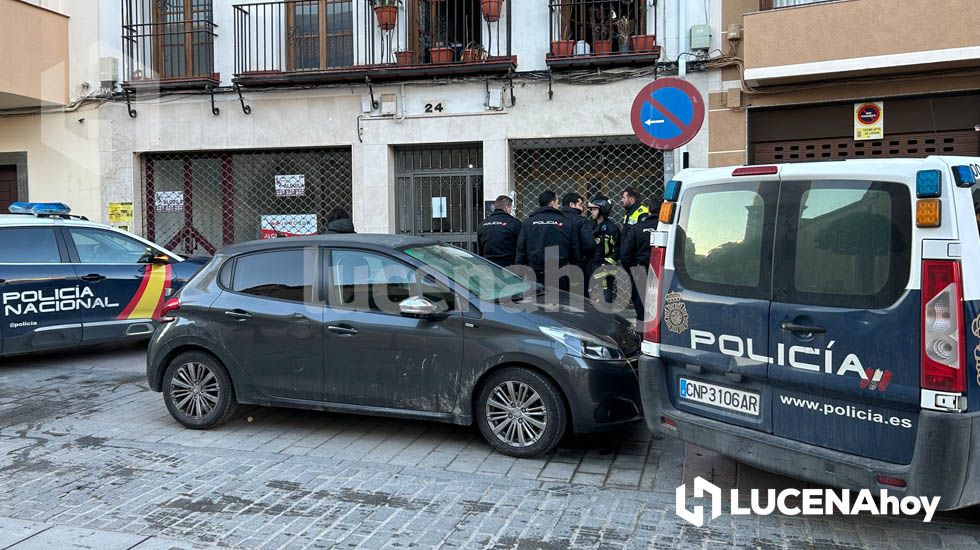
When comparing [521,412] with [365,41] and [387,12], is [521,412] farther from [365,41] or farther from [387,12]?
[365,41]

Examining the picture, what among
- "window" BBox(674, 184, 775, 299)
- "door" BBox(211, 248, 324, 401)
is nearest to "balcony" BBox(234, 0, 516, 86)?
"door" BBox(211, 248, 324, 401)

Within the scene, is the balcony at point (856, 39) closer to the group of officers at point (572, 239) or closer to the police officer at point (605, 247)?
the police officer at point (605, 247)

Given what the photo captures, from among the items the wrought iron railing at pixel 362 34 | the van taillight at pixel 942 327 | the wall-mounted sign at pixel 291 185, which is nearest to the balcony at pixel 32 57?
the wrought iron railing at pixel 362 34

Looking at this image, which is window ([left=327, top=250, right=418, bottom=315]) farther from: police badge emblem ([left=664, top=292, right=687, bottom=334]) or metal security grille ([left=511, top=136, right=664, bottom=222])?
metal security grille ([left=511, top=136, right=664, bottom=222])

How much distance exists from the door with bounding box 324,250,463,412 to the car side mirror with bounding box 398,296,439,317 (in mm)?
67

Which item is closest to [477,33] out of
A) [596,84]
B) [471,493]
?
[596,84]

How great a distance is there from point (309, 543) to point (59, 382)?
5224 millimetres

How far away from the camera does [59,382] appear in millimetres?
7977

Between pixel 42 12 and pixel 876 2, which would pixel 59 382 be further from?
pixel 876 2

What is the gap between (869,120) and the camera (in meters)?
10.5

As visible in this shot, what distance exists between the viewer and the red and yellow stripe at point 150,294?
9.12m

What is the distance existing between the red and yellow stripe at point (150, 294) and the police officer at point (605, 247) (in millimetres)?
5077

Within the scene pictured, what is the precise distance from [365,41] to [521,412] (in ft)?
28.8

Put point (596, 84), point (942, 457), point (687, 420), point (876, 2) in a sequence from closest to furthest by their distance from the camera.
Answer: point (942, 457), point (687, 420), point (876, 2), point (596, 84)
